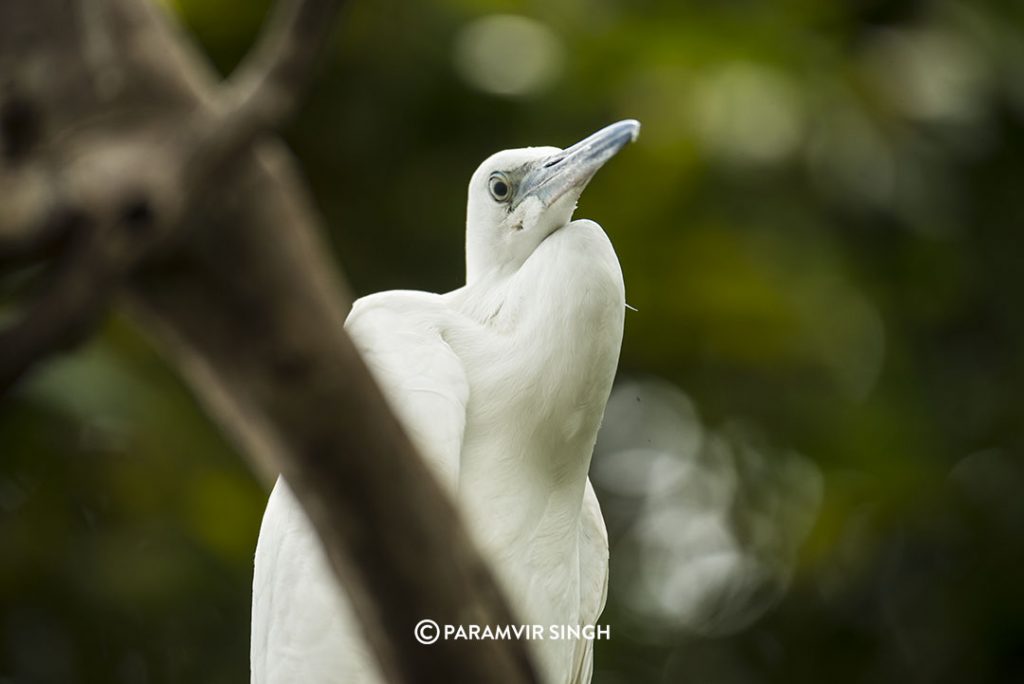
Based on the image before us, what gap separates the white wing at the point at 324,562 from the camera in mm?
2582

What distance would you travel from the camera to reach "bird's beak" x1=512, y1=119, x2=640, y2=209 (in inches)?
104

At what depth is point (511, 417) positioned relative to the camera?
A: 2.73 meters

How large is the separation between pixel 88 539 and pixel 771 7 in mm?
3183

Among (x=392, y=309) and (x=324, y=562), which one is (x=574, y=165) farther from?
(x=324, y=562)

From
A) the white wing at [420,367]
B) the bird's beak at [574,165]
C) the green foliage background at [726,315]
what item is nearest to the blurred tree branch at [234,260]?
the white wing at [420,367]

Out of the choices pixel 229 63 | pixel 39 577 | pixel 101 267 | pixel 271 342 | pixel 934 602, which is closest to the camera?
→ pixel 101 267

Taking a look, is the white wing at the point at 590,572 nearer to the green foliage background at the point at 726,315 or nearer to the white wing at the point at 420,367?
the white wing at the point at 420,367

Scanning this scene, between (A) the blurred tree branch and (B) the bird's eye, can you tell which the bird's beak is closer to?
(B) the bird's eye

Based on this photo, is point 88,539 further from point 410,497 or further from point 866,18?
point 410,497

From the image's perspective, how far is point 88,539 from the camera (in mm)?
5008

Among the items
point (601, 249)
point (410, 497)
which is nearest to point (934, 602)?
point (601, 249)

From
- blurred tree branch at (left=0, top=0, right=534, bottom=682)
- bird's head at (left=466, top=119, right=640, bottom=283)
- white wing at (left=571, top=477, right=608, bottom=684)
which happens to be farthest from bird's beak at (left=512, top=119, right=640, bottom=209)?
blurred tree branch at (left=0, top=0, right=534, bottom=682)

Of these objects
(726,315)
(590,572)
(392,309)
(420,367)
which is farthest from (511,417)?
(726,315)

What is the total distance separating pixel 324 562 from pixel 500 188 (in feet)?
2.67
